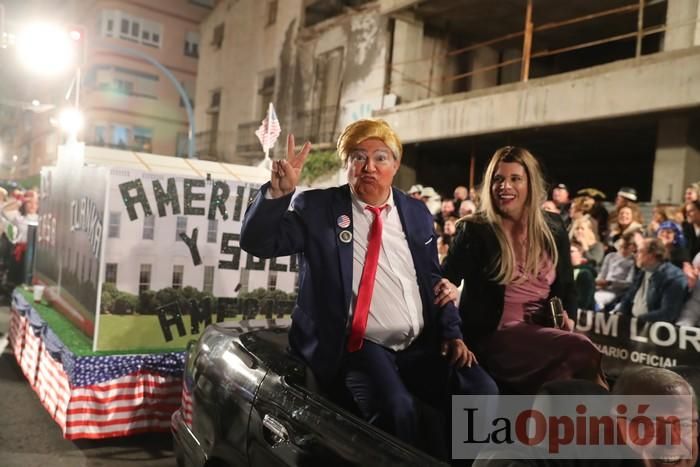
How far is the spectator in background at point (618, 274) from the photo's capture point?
6516 millimetres

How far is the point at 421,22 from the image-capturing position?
1778 cm

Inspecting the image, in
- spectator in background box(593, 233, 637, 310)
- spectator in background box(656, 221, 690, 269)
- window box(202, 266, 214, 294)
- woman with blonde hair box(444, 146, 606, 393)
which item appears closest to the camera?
woman with blonde hair box(444, 146, 606, 393)

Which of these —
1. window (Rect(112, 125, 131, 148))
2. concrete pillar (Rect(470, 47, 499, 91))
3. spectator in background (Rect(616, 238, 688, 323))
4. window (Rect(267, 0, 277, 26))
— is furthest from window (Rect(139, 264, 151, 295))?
window (Rect(112, 125, 131, 148))

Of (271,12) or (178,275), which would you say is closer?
(178,275)

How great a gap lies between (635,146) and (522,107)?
412 centimetres

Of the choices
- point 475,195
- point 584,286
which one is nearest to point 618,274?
point 584,286

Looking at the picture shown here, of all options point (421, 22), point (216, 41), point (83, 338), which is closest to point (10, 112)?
point (216, 41)

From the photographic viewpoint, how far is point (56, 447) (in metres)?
4.46

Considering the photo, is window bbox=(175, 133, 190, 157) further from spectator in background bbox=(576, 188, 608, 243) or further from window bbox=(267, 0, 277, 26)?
spectator in background bbox=(576, 188, 608, 243)

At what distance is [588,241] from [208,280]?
15.2 feet

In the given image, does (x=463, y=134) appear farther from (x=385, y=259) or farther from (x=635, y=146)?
(x=385, y=259)

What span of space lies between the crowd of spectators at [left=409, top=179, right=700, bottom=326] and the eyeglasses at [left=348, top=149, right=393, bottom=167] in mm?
2113

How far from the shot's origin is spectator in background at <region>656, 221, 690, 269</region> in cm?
574

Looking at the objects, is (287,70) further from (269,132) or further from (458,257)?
(458,257)
